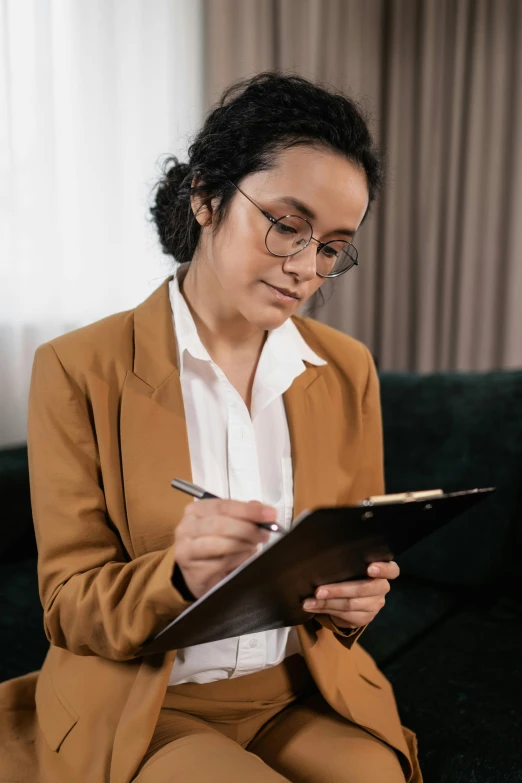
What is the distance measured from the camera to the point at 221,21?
8.44 ft

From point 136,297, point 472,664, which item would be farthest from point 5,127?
point 472,664

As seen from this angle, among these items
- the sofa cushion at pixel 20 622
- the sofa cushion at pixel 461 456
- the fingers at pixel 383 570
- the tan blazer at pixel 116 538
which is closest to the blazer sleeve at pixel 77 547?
the tan blazer at pixel 116 538

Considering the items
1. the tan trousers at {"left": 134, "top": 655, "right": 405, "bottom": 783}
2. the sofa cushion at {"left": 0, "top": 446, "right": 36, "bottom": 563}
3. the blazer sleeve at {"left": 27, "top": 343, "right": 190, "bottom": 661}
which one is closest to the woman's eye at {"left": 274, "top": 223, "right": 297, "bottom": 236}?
the blazer sleeve at {"left": 27, "top": 343, "right": 190, "bottom": 661}

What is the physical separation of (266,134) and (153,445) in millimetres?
441

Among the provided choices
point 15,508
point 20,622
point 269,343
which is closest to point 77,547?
point 269,343

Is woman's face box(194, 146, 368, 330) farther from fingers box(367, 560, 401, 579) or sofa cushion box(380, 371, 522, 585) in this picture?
sofa cushion box(380, 371, 522, 585)

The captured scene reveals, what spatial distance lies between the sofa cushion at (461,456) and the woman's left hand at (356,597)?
2.87 ft

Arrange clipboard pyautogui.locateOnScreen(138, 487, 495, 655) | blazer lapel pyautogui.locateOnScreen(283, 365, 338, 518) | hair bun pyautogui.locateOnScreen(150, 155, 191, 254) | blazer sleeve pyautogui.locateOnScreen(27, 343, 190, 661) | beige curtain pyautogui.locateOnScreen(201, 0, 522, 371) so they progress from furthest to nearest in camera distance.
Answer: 1. beige curtain pyautogui.locateOnScreen(201, 0, 522, 371)
2. hair bun pyautogui.locateOnScreen(150, 155, 191, 254)
3. blazer lapel pyautogui.locateOnScreen(283, 365, 338, 518)
4. blazer sleeve pyautogui.locateOnScreen(27, 343, 190, 661)
5. clipboard pyautogui.locateOnScreen(138, 487, 495, 655)

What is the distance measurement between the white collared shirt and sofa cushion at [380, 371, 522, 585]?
0.80m

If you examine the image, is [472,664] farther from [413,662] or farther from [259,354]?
[259,354]

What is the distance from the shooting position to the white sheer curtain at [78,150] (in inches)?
80.1

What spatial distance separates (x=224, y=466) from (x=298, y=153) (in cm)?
43

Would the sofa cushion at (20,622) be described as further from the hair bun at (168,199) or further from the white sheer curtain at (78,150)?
the hair bun at (168,199)

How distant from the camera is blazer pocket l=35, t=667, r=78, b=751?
91 centimetres
